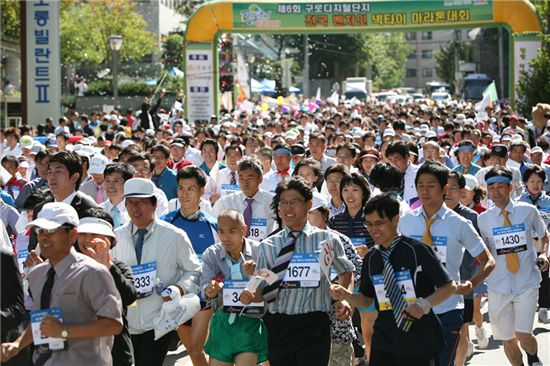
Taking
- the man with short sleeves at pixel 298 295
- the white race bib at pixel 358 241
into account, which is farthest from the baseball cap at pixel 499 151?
the man with short sleeves at pixel 298 295

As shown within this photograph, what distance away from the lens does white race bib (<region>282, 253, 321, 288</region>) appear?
288 inches

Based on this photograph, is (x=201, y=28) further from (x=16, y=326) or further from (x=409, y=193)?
(x=16, y=326)

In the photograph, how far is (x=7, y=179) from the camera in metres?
14.3

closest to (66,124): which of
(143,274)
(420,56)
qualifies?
(143,274)

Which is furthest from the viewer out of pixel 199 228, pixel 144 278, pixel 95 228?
pixel 199 228

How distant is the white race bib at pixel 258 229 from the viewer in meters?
10.5

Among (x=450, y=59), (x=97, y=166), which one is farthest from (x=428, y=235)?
(x=450, y=59)

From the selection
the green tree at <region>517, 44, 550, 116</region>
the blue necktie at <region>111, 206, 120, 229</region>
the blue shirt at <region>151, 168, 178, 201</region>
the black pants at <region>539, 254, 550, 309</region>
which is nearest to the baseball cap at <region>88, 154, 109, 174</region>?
the blue necktie at <region>111, 206, 120, 229</region>

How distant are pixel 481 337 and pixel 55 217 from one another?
20.2ft

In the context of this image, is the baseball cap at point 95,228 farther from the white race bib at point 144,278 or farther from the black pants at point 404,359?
the black pants at point 404,359

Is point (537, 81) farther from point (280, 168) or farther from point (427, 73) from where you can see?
point (427, 73)

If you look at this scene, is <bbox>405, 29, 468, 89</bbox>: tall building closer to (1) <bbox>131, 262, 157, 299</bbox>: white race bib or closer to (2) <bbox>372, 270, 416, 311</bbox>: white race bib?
(1) <bbox>131, 262, 157, 299</bbox>: white race bib

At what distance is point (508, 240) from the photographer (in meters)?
9.42

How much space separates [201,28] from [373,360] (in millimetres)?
28244
